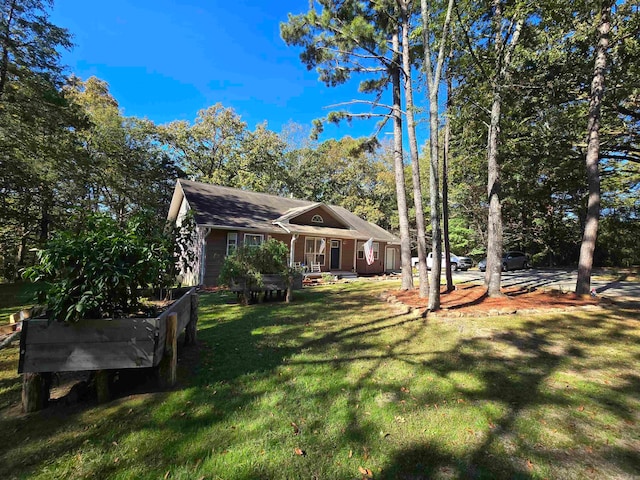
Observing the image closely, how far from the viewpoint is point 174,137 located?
2556cm

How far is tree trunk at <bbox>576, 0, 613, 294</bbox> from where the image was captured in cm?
842

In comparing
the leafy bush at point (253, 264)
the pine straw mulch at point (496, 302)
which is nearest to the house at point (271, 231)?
the leafy bush at point (253, 264)

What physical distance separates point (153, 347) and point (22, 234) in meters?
22.8

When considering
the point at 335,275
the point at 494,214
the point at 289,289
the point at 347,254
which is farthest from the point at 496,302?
the point at 347,254

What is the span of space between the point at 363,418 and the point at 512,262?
22.9 m

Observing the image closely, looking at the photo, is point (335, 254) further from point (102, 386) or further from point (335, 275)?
point (102, 386)

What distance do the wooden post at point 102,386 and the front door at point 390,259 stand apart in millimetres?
20132

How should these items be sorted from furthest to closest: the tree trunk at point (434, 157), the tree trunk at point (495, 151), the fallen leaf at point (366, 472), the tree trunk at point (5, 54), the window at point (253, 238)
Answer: the window at point (253, 238), the tree trunk at point (5, 54), the tree trunk at point (495, 151), the tree trunk at point (434, 157), the fallen leaf at point (366, 472)

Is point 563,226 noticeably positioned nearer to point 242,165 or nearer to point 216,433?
point 242,165

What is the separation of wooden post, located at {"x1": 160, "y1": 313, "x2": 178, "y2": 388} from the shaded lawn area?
173 mm

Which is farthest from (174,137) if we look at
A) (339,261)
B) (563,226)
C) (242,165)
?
(563,226)

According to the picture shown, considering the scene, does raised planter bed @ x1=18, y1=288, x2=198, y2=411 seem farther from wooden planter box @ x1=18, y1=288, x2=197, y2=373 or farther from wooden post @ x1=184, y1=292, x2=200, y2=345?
wooden post @ x1=184, y1=292, x2=200, y2=345

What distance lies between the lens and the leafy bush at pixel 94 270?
2.68 meters

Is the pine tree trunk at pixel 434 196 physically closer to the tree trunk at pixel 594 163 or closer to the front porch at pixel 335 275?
the tree trunk at pixel 594 163
